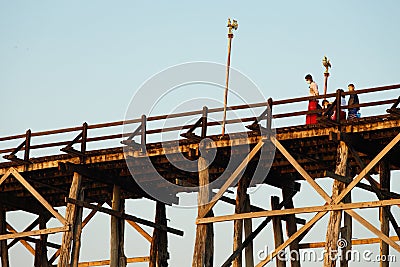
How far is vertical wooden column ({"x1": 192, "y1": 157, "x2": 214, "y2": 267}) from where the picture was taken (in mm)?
29197

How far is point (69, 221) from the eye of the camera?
101 feet

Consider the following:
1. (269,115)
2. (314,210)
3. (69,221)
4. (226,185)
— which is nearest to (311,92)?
(269,115)

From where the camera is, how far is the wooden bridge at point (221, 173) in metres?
27.6

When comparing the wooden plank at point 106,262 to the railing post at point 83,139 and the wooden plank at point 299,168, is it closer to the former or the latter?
the railing post at point 83,139

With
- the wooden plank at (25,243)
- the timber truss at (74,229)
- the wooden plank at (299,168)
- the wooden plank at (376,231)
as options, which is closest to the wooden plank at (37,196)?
the timber truss at (74,229)

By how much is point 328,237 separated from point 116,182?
23.1ft

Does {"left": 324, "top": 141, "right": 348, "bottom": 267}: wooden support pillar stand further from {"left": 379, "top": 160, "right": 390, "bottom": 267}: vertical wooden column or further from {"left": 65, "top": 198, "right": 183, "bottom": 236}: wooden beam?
{"left": 65, "top": 198, "right": 183, "bottom": 236}: wooden beam

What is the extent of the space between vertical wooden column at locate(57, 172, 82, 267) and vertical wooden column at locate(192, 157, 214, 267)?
131 inches

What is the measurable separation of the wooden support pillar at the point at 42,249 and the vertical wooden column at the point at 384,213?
10.6 m

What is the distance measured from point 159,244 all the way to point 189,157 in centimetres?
453

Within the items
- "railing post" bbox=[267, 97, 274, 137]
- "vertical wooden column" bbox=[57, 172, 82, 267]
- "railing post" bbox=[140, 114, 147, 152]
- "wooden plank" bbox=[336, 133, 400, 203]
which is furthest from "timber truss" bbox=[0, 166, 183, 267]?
"wooden plank" bbox=[336, 133, 400, 203]

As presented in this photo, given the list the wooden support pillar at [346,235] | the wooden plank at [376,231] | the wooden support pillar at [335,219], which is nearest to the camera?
the wooden plank at [376,231]

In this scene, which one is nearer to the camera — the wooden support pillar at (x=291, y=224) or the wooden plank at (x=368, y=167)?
the wooden plank at (x=368, y=167)

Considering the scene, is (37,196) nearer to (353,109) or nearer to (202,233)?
(202,233)
